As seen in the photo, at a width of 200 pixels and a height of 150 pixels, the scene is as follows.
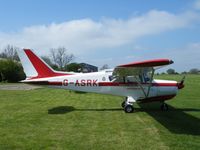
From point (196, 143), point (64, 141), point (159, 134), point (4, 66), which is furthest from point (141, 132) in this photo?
point (4, 66)

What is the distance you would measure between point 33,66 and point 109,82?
3.56 metres

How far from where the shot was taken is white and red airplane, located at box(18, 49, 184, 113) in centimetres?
1387

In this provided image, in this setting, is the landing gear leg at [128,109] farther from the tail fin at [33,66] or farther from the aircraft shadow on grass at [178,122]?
the tail fin at [33,66]

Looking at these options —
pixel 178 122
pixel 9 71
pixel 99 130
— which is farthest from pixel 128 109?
pixel 9 71

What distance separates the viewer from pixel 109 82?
1410 cm

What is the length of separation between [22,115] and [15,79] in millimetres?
43495

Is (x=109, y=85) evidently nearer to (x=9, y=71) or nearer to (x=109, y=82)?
(x=109, y=82)

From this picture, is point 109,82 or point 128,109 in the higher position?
point 109,82

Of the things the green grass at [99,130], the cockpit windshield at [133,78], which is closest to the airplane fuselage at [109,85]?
the cockpit windshield at [133,78]

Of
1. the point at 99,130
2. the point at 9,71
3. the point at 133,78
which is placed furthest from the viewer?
the point at 9,71

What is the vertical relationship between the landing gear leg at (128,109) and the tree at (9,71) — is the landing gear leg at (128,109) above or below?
below

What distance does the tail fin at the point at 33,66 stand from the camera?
46.6 ft

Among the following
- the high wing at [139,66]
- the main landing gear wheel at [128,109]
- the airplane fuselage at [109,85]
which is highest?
the high wing at [139,66]

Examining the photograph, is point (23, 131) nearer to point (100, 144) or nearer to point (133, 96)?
point (100, 144)
